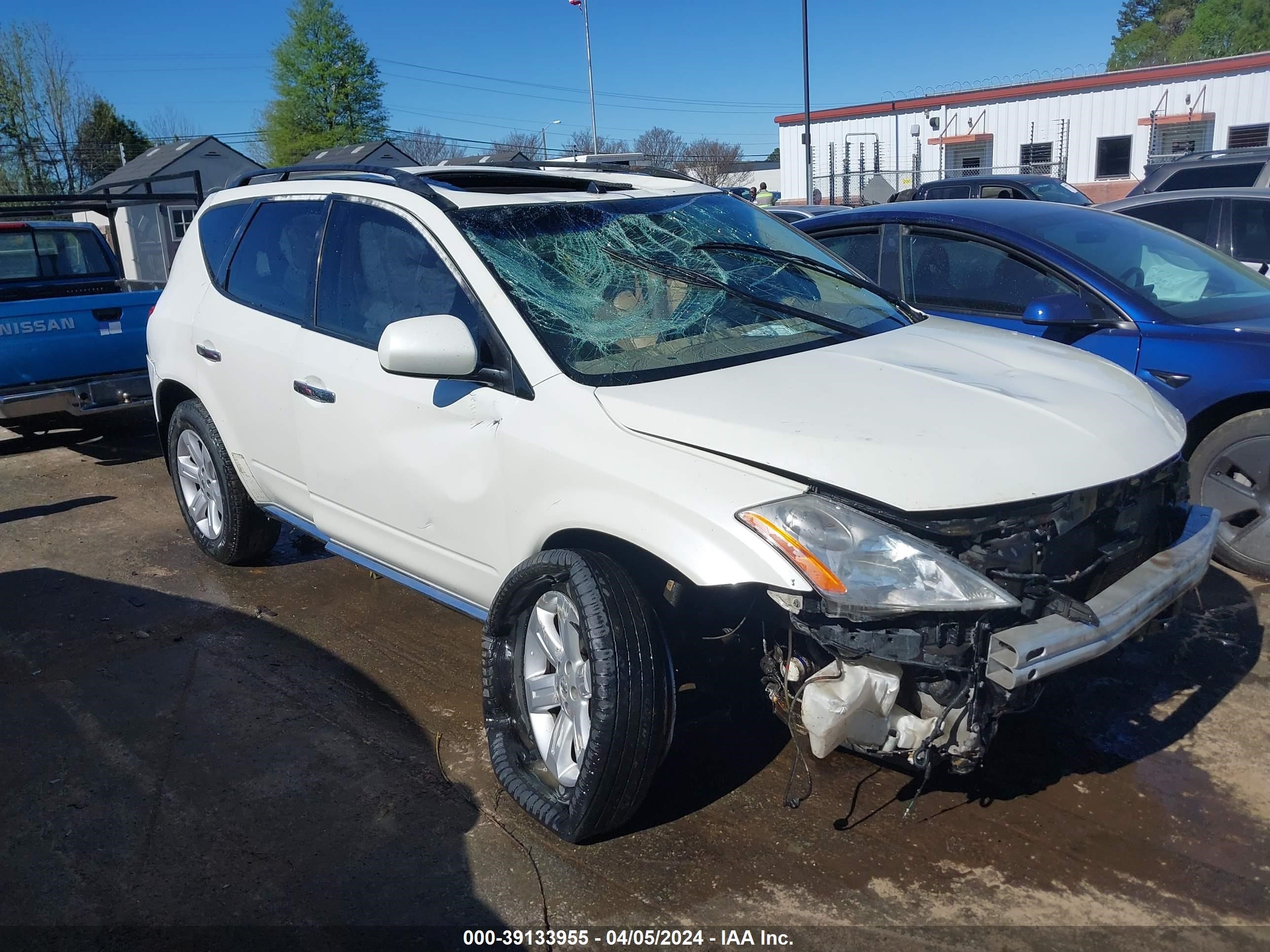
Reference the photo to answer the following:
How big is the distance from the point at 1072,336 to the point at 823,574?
2.81m

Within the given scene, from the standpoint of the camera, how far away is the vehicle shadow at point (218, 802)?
272 centimetres

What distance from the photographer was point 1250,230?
6945 mm

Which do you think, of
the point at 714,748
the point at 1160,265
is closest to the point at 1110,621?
the point at 714,748

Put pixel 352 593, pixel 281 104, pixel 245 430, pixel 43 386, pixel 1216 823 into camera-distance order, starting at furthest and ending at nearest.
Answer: pixel 281 104 < pixel 43 386 < pixel 352 593 < pixel 245 430 < pixel 1216 823

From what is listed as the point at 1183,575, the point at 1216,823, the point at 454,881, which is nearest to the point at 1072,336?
the point at 1183,575

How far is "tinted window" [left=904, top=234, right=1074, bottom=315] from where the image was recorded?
490 centimetres

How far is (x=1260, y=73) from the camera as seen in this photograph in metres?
29.3

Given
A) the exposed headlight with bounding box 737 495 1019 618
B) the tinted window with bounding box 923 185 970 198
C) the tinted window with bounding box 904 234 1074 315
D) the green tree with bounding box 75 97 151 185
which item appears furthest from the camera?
the green tree with bounding box 75 97 151 185

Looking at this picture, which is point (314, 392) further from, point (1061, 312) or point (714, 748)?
point (1061, 312)

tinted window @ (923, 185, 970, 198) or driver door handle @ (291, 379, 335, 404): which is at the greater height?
tinted window @ (923, 185, 970, 198)

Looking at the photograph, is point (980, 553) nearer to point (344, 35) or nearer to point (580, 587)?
point (580, 587)

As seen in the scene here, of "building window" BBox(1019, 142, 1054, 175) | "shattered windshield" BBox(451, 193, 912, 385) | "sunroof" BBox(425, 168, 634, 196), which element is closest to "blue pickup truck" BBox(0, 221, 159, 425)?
"sunroof" BBox(425, 168, 634, 196)

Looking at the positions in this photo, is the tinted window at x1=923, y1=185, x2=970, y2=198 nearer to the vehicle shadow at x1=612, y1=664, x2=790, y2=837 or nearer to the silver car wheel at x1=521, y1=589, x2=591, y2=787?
the vehicle shadow at x1=612, y1=664, x2=790, y2=837

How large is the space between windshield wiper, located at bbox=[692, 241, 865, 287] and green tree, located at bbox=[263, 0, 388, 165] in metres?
57.9
